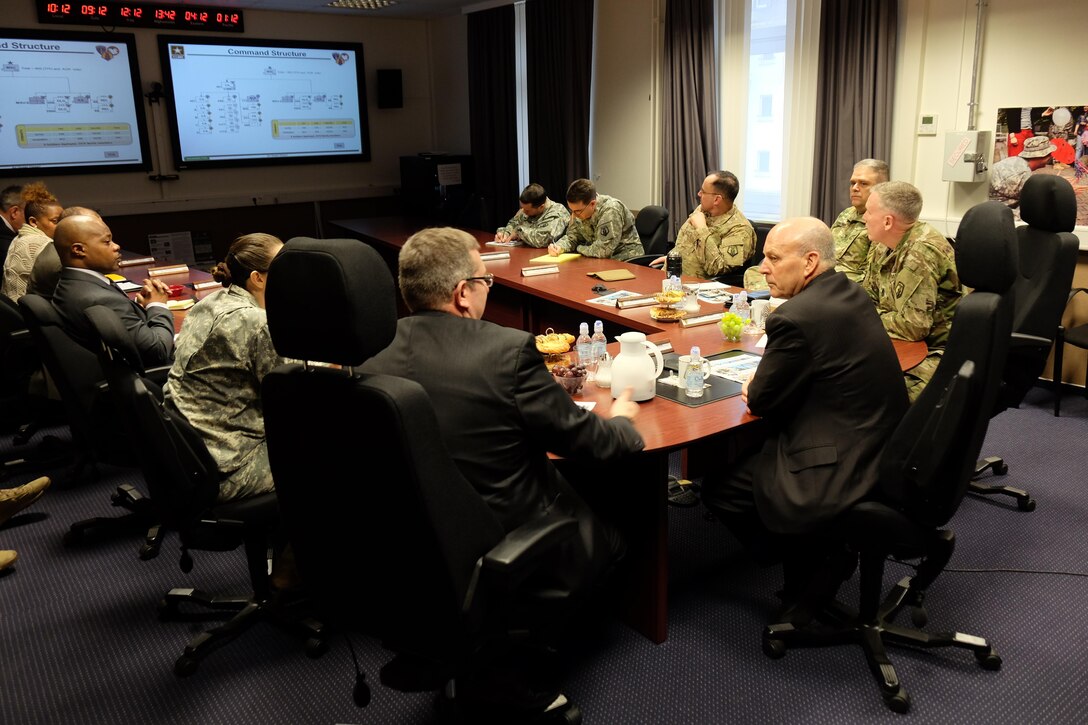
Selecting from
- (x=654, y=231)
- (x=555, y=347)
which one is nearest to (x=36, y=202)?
(x=555, y=347)

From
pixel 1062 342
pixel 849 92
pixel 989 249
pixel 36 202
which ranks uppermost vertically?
pixel 849 92

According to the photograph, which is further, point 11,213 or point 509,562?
point 11,213

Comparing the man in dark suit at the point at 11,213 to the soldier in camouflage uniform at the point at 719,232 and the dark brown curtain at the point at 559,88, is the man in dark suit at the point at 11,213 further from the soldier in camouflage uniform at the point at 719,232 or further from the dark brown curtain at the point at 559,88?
the dark brown curtain at the point at 559,88

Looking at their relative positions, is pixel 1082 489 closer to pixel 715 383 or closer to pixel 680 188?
pixel 715 383

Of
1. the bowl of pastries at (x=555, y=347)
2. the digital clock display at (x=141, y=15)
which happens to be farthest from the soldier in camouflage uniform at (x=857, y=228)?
the digital clock display at (x=141, y=15)

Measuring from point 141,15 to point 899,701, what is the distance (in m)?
7.69

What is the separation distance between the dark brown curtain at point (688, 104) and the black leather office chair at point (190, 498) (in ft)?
14.5

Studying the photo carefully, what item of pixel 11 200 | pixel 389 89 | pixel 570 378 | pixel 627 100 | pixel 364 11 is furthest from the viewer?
pixel 389 89

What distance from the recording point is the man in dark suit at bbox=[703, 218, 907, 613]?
82.7 inches

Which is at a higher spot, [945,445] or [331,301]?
[331,301]

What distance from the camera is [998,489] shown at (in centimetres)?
321

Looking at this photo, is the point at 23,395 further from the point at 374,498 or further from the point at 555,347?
the point at 374,498

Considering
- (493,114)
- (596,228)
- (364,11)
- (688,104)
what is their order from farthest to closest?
(364,11), (493,114), (688,104), (596,228)

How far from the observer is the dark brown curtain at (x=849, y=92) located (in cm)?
474
